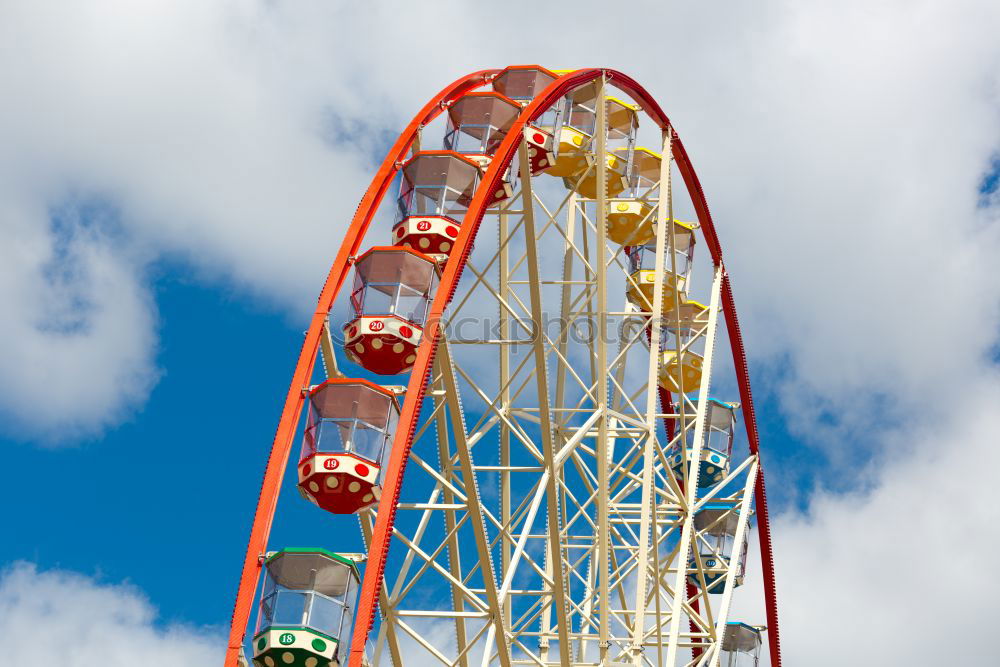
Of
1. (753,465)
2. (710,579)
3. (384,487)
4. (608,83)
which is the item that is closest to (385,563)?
(384,487)

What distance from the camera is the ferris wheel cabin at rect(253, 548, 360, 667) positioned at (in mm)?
19875

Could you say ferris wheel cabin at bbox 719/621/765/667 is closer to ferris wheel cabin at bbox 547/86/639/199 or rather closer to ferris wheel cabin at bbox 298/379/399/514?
ferris wheel cabin at bbox 547/86/639/199

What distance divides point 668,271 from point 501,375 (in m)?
7.56

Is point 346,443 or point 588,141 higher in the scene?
point 588,141

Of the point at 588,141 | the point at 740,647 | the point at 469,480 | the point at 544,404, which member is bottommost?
the point at 469,480

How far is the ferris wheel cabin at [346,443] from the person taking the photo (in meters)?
21.1

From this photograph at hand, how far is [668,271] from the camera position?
35.0 metres

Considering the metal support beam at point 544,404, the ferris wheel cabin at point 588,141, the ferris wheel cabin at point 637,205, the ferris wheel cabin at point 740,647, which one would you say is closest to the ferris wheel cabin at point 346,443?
the metal support beam at point 544,404

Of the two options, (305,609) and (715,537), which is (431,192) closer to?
(305,609)

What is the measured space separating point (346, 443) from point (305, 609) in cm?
236

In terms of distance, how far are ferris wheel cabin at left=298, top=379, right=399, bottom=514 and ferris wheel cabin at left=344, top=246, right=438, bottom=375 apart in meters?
1.30

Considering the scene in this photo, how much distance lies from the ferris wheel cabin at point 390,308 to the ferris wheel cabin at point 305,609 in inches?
140

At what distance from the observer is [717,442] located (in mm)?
36625

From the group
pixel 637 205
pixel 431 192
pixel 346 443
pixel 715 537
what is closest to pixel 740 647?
pixel 715 537
